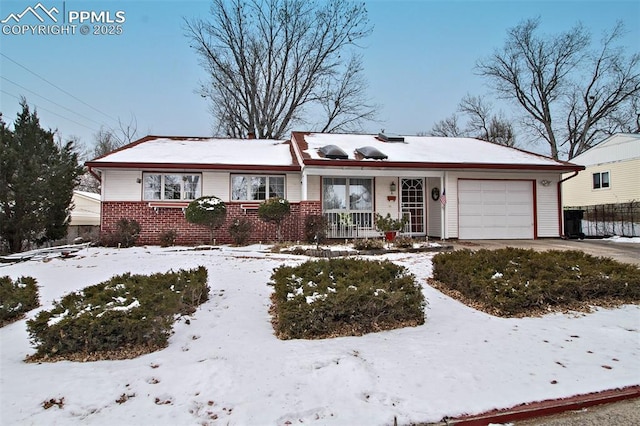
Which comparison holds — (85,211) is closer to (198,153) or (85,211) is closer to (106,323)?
(198,153)

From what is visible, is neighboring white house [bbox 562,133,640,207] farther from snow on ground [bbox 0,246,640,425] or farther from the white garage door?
snow on ground [bbox 0,246,640,425]

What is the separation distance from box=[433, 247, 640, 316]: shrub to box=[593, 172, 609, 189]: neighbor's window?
1864 centimetres

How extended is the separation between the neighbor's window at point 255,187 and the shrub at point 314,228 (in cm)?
214

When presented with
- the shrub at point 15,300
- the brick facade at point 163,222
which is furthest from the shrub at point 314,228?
the shrub at point 15,300

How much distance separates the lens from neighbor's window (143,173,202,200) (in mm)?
12156

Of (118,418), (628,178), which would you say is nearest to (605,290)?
(118,418)

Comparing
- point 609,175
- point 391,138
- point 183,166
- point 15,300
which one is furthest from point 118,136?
point 609,175

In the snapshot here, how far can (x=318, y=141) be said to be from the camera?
14594mm

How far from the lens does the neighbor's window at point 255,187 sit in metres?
12.7

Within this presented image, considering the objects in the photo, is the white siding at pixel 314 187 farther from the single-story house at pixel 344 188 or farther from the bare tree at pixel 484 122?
the bare tree at pixel 484 122

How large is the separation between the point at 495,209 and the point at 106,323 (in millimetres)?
12692

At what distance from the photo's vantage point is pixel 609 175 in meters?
20.2

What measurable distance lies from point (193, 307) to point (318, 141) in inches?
425

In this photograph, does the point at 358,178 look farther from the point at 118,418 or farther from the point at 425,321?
the point at 118,418
